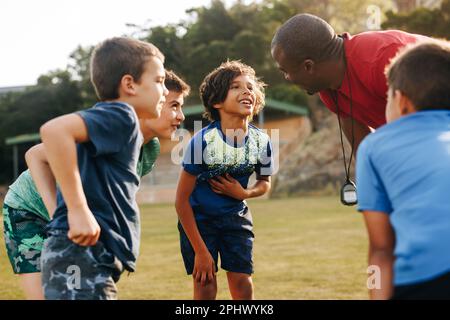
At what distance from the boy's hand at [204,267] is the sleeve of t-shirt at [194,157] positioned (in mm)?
508

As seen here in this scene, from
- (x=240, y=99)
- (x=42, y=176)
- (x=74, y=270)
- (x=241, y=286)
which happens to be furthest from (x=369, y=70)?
(x=74, y=270)

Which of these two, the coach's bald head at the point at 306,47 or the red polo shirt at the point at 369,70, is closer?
the red polo shirt at the point at 369,70

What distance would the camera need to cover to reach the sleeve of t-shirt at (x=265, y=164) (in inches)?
190

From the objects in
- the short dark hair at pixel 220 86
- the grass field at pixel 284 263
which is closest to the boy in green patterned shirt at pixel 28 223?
the short dark hair at pixel 220 86

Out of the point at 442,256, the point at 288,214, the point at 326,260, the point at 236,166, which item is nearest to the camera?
the point at 442,256

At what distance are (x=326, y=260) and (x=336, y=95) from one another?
4.97 metres

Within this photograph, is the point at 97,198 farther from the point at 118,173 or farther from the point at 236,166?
the point at 236,166

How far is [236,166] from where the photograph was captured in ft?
15.4


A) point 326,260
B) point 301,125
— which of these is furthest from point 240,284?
point 301,125

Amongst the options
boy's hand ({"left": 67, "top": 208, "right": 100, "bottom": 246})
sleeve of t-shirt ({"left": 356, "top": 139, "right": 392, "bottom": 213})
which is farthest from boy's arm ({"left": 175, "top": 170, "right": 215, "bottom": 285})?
sleeve of t-shirt ({"left": 356, "top": 139, "right": 392, "bottom": 213})

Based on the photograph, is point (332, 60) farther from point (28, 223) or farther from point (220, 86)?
point (28, 223)

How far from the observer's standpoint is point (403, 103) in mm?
2867

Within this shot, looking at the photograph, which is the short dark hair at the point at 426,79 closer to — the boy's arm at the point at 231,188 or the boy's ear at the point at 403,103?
the boy's ear at the point at 403,103

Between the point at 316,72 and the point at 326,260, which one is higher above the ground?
the point at 316,72
